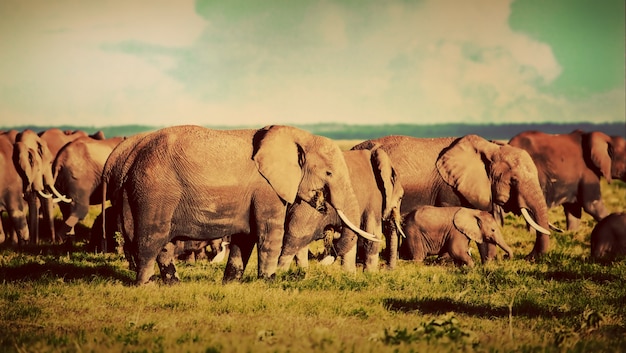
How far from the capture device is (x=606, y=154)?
91.6ft

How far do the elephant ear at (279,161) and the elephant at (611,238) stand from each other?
290 inches

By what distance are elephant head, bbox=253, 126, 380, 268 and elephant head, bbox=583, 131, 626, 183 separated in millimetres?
12622

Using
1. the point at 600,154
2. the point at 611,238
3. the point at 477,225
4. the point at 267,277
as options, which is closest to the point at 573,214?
the point at 600,154

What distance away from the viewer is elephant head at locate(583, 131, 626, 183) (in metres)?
27.8

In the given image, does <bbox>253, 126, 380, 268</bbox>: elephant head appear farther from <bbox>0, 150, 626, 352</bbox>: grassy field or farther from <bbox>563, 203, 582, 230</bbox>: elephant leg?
<bbox>563, 203, 582, 230</bbox>: elephant leg

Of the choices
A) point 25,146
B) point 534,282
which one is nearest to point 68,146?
point 25,146

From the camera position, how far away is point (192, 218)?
15406 millimetres

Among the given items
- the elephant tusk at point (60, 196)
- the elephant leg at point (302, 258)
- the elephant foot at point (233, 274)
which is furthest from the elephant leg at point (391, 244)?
the elephant tusk at point (60, 196)

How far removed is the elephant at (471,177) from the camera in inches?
797

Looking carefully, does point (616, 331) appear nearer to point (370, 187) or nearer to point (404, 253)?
point (370, 187)

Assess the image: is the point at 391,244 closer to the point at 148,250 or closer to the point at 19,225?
the point at 148,250

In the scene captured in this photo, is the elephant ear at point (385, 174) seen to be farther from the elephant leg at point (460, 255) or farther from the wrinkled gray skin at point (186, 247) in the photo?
the wrinkled gray skin at point (186, 247)

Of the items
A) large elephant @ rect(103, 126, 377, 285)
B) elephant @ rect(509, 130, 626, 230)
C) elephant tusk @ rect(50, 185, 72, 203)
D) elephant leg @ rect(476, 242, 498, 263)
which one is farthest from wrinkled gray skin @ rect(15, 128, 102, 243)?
elephant @ rect(509, 130, 626, 230)

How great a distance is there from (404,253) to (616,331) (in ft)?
25.9
